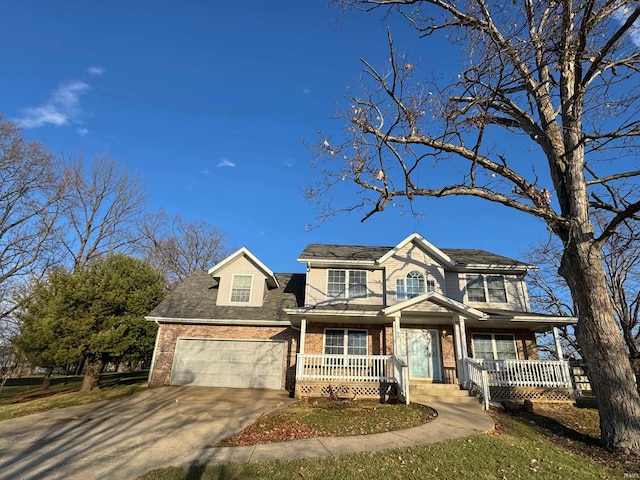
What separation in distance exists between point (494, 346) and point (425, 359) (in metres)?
3.12

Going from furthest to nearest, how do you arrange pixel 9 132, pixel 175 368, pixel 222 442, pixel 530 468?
pixel 9 132
pixel 175 368
pixel 222 442
pixel 530 468

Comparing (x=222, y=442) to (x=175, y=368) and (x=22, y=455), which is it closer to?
(x=22, y=455)

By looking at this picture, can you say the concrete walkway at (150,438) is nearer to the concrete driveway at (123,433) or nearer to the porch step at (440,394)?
the concrete driveway at (123,433)

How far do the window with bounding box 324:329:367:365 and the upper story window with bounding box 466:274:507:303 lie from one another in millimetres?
5357

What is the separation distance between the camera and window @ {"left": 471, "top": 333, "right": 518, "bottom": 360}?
14359mm

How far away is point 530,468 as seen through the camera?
5.54 m

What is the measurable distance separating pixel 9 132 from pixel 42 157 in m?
1.92

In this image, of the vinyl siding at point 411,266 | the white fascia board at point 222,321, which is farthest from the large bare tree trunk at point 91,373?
the vinyl siding at point 411,266

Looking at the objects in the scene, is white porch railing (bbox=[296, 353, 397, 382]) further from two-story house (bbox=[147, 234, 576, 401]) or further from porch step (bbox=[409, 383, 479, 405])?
porch step (bbox=[409, 383, 479, 405])

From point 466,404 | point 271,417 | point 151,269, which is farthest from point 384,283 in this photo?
point 151,269

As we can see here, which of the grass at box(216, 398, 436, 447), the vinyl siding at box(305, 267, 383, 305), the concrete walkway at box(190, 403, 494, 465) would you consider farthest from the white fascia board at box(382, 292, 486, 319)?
the concrete walkway at box(190, 403, 494, 465)

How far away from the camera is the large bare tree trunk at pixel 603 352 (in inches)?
251

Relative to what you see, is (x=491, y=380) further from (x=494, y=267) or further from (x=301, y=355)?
(x=301, y=355)

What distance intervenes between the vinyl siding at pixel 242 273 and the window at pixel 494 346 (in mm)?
9706
